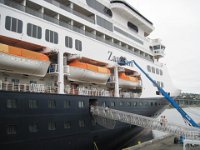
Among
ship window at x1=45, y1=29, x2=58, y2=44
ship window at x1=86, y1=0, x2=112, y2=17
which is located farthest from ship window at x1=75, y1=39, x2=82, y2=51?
ship window at x1=86, y1=0, x2=112, y2=17

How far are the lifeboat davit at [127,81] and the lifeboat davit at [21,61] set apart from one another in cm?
953

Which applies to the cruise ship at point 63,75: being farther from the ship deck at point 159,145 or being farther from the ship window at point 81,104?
the ship deck at point 159,145

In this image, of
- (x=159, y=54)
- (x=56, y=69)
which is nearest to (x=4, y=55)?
(x=56, y=69)

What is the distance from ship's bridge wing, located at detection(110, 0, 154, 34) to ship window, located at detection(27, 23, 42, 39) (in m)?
12.5

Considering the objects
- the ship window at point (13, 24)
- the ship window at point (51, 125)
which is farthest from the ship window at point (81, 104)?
the ship window at point (13, 24)

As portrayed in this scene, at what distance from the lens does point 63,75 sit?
15859 mm

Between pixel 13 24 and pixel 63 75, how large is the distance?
463 cm

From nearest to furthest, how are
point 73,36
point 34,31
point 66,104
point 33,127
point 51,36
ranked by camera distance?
point 33,127 → point 34,31 → point 66,104 → point 51,36 → point 73,36

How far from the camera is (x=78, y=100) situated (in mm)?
16000

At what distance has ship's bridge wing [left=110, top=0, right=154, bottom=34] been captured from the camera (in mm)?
25828

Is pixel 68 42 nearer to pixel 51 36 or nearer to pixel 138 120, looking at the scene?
pixel 51 36

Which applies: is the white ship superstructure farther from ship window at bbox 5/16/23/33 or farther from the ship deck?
A: the ship deck

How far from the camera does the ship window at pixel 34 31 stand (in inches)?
566

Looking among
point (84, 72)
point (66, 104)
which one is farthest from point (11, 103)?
point (84, 72)
